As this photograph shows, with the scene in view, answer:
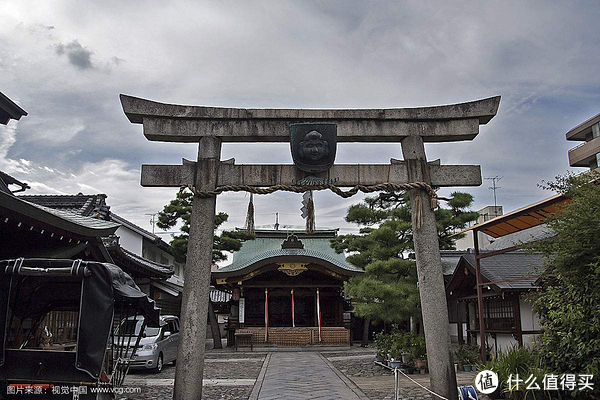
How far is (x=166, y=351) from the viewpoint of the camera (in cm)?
1606

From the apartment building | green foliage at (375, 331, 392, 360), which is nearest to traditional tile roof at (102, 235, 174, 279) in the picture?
green foliage at (375, 331, 392, 360)

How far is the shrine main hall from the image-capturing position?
25.2m

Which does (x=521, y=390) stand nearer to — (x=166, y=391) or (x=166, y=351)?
(x=166, y=391)

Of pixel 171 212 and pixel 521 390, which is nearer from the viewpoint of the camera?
pixel 521 390

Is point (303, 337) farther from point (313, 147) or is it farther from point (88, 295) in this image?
point (88, 295)

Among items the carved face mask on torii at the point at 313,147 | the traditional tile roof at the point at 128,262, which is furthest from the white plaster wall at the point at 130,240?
the carved face mask on torii at the point at 313,147

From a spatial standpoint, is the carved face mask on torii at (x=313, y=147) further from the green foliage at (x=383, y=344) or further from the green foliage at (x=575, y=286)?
the green foliage at (x=383, y=344)

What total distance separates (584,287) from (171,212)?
2026 centimetres

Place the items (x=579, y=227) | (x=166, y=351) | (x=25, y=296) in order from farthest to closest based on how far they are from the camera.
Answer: (x=166, y=351)
(x=25, y=296)
(x=579, y=227)

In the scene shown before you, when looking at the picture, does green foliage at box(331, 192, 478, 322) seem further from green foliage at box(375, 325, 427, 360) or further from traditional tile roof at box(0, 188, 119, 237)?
traditional tile roof at box(0, 188, 119, 237)

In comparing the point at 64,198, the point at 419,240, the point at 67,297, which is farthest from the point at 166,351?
the point at 419,240

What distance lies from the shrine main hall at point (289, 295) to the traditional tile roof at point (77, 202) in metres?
8.18

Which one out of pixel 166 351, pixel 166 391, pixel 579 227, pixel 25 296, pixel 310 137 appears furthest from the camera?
pixel 166 351

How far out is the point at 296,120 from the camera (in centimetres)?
888
